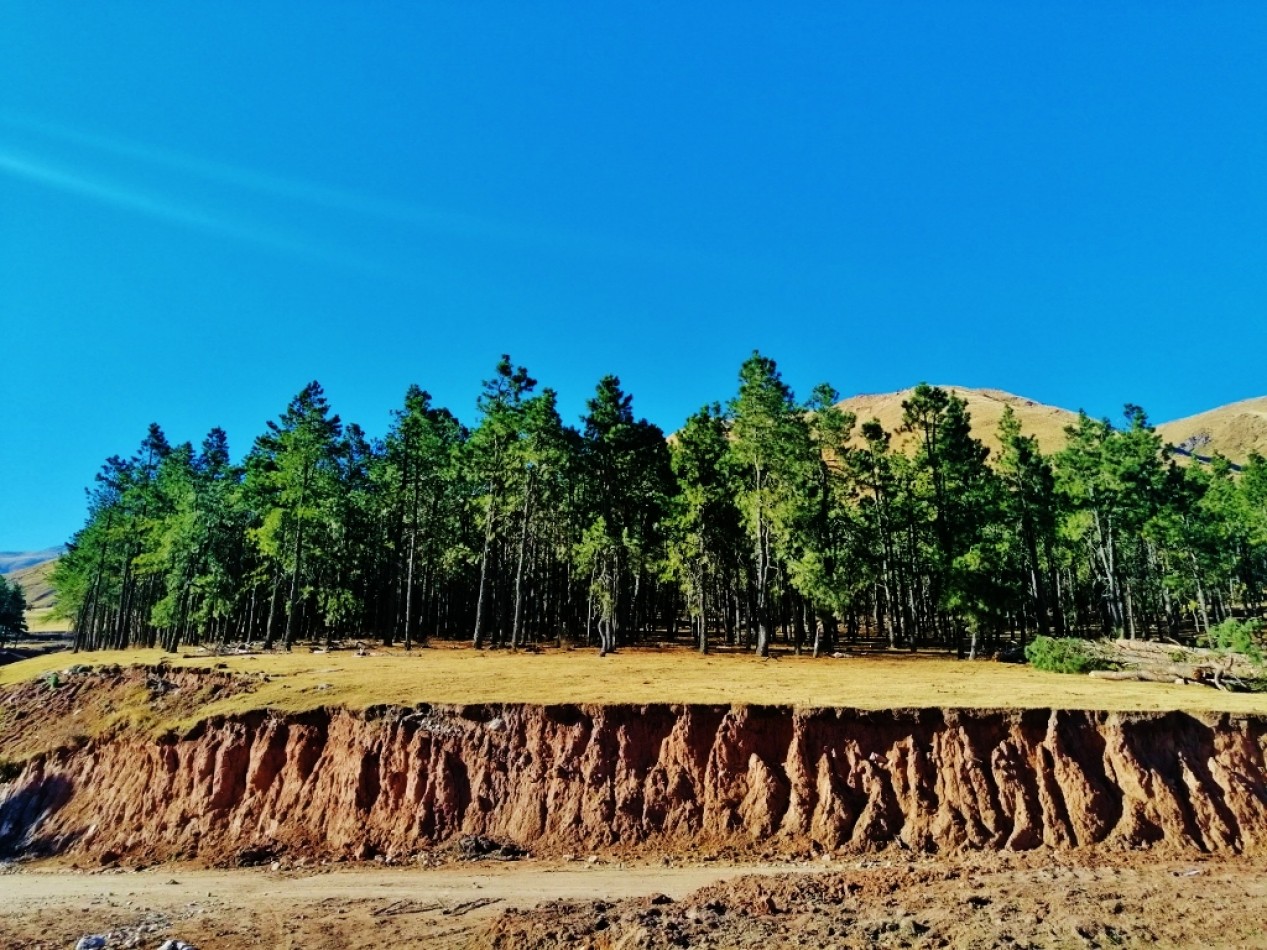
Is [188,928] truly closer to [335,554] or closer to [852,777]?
[852,777]

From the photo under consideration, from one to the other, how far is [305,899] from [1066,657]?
3477 centimetres

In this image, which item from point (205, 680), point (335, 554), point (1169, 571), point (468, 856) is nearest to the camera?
point (468, 856)

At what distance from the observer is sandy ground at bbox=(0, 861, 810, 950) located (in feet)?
51.6

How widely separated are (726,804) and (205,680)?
2047cm

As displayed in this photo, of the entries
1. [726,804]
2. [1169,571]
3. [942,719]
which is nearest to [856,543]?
[942,719]

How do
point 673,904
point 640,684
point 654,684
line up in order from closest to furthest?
point 673,904, point 640,684, point 654,684

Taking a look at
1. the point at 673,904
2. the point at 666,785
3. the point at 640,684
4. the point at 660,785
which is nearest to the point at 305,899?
the point at 673,904

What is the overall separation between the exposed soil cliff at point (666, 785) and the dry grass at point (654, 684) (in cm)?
89

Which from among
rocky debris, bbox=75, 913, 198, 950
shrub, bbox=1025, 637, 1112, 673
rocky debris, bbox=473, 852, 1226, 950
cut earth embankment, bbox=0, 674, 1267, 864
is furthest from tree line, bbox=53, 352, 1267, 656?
rocky debris, bbox=75, 913, 198, 950

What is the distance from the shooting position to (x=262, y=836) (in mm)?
21734

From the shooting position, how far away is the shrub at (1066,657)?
116 feet

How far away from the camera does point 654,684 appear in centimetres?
2745

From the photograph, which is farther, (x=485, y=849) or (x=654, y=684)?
(x=654, y=684)

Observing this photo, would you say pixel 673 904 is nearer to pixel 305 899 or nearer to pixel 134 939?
pixel 305 899
